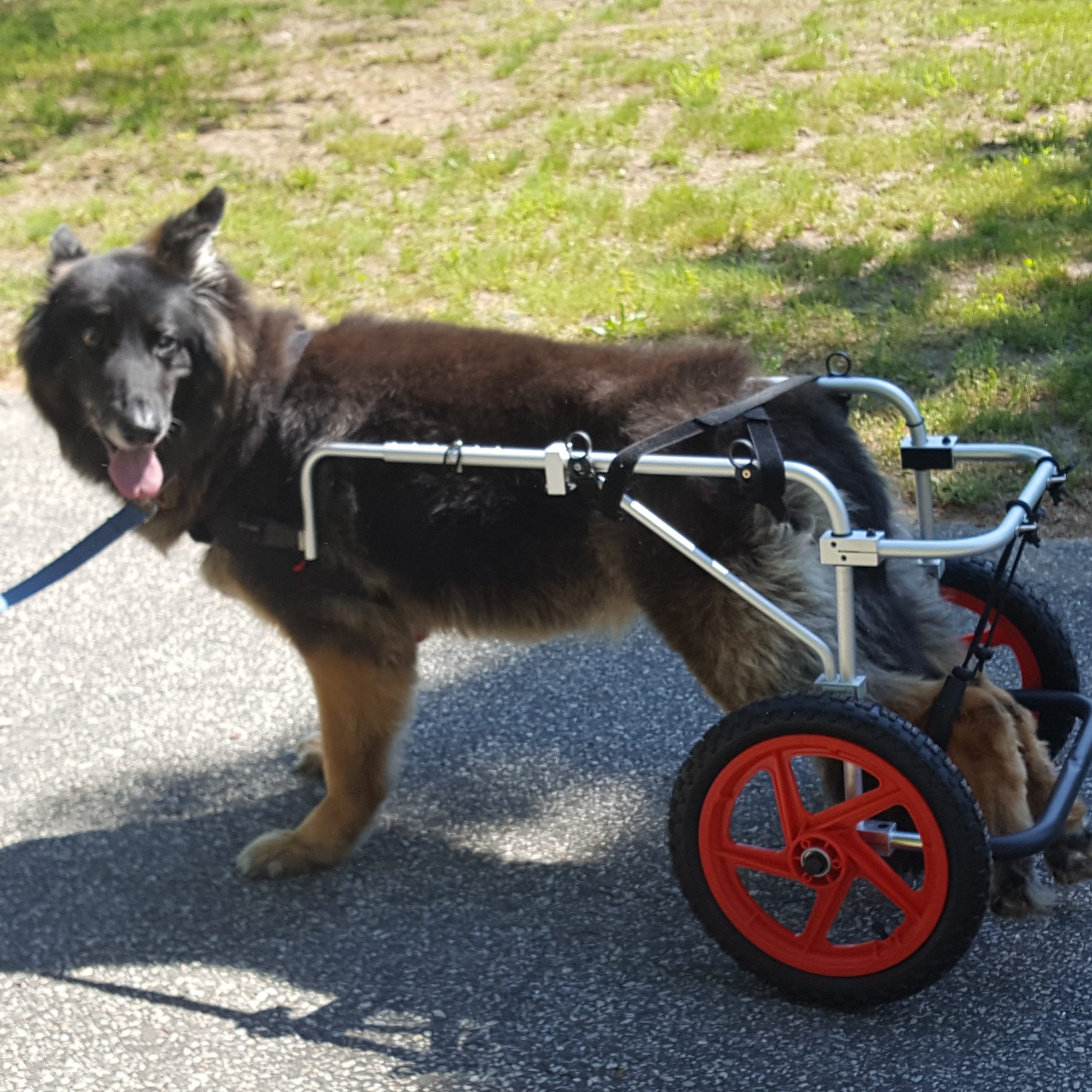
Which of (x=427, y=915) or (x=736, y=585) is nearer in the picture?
(x=736, y=585)

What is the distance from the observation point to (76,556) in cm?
346

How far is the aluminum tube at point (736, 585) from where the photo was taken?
2773mm

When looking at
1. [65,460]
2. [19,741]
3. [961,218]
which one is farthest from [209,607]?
[961,218]

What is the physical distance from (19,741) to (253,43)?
29.7ft

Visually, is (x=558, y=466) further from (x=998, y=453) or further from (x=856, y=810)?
Result: (x=998, y=453)

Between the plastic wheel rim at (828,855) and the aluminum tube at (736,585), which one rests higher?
the aluminum tube at (736,585)

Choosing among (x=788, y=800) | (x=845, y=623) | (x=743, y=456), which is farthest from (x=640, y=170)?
(x=788, y=800)

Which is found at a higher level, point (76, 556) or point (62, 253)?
point (62, 253)

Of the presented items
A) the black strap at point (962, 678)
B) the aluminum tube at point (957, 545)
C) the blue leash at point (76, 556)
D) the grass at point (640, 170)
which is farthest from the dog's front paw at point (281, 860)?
the grass at point (640, 170)

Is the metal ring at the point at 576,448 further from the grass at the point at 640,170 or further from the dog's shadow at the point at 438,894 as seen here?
the grass at the point at 640,170

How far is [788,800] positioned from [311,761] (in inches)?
71.1

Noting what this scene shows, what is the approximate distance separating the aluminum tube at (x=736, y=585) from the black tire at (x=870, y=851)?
0.15m

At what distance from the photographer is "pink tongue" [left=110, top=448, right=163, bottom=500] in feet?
11.0

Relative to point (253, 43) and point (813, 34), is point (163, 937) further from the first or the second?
point (253, 43)
